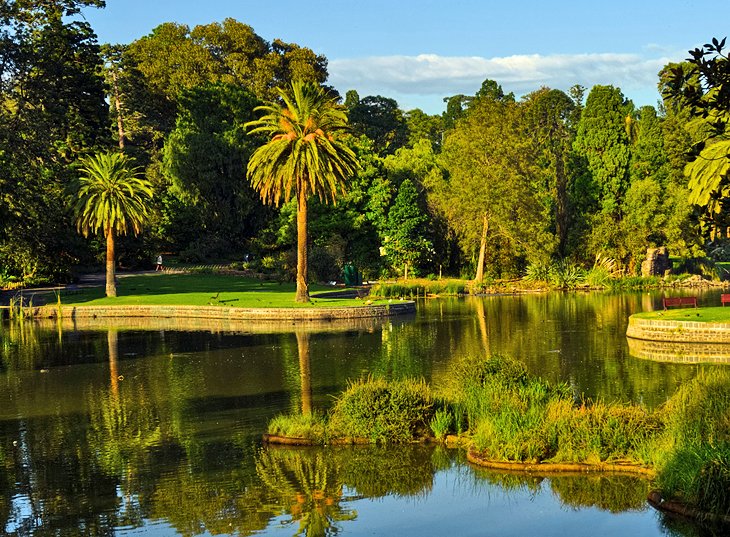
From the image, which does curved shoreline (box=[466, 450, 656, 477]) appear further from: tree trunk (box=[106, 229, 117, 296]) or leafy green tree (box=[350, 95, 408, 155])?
leafy green tree (box=[350, 95, 408, 155])

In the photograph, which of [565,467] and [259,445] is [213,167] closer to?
[259,445]

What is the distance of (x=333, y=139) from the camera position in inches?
2157

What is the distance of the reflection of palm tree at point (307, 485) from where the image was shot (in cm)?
1694

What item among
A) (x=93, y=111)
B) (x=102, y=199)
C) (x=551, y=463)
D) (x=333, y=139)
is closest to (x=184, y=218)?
(x=93, y=111)

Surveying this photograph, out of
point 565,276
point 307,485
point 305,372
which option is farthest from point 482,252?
point 307,485

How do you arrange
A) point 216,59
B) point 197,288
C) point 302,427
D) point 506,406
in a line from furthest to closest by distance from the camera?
point 216,59, point 197,288, point 302,427, point 506,406

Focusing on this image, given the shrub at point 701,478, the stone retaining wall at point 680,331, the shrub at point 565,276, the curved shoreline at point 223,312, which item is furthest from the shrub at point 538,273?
the shrub at point 701,478

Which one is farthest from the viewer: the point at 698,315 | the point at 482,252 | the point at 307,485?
the point at 482,252

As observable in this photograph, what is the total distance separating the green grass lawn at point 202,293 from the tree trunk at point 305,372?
9015mm

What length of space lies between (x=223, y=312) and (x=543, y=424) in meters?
34.7

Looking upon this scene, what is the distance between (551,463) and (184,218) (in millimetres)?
66668

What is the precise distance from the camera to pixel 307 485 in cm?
1905

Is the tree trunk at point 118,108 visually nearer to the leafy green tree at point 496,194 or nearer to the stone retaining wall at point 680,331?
the leafy green tree at point 496,194

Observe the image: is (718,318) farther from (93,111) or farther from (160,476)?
(93,111)
